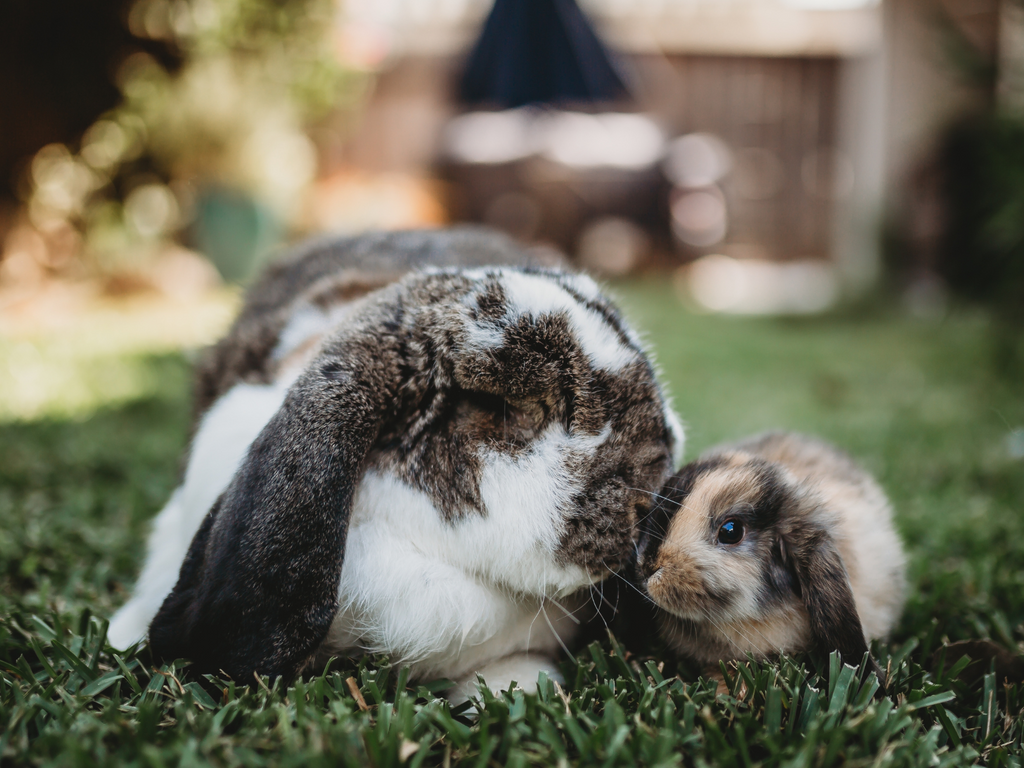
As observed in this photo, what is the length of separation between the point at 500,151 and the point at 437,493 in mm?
9157

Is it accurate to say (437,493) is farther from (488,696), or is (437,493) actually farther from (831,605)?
(831,605)

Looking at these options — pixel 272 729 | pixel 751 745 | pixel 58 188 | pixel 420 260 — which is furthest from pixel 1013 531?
pixel 58 188

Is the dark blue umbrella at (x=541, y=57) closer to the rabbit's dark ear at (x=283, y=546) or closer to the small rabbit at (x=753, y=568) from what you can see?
the small rabbit at (x=753, y=568)

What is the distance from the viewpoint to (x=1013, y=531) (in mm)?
2562

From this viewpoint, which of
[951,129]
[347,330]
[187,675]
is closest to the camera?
[187,675]

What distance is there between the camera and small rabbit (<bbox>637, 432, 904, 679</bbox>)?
158cm

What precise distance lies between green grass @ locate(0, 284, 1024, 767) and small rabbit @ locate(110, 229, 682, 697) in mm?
111

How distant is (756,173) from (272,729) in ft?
36.7

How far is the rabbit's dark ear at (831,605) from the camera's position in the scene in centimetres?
155

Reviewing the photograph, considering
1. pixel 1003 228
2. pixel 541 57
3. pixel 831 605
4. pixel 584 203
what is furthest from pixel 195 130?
pixel 831 605

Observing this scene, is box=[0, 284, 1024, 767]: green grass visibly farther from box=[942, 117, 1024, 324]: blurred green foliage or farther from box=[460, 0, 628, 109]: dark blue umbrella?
box=[460, 0, 628, 109]: dark blue umbrella

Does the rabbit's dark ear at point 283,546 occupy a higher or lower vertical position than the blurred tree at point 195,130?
lower

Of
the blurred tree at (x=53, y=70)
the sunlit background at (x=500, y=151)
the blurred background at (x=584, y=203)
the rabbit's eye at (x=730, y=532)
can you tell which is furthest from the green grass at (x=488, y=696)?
the blurred tree at (x=53, y=70)

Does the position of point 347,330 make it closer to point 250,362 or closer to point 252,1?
point 250,362
